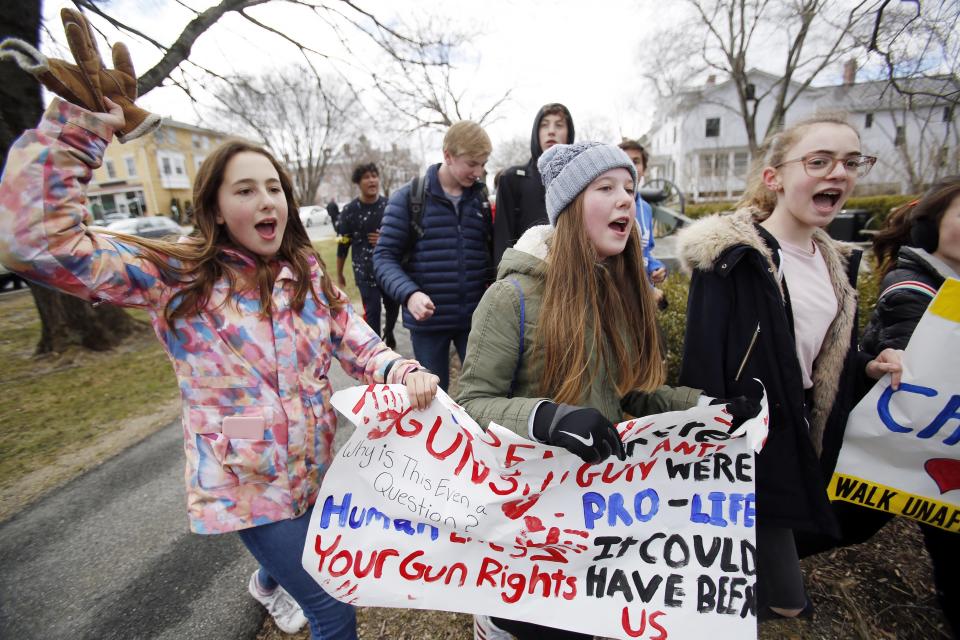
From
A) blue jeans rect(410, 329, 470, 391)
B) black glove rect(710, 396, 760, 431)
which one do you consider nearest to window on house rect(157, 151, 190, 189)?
blue jeans rect(410, 329, 470, 391)

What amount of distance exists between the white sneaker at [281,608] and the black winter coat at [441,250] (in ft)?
5.77

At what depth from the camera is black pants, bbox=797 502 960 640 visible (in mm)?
2076

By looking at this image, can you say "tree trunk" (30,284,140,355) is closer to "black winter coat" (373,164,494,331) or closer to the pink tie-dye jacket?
"black winter coat" (373,164,494,331)

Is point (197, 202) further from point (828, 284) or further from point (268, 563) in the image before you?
point (828, 284)

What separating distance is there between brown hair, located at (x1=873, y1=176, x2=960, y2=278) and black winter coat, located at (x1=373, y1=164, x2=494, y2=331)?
2.33m

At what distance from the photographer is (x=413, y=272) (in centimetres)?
331

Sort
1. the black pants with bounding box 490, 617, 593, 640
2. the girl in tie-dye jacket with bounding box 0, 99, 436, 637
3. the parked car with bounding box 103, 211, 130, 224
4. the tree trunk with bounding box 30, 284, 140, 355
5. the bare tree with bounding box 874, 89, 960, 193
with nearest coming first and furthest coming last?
the girl in tie-dye jacket with bounding box 0, 99, 436, 637, the black pants with bounding box 490, 617, 593, 640, the bare tree with bounding box 874, 89, 960, 193, the tree trunk with bounding box 30, 284, 140, 355, the parked car with bounding box 103, 211, 130, 224

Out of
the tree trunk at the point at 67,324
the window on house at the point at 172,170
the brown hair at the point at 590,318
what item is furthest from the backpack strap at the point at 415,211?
the window on house at the point at 172,170

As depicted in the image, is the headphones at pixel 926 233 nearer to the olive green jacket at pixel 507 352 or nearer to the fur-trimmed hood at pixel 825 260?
the fur-trimmed hood at pixel 825 260

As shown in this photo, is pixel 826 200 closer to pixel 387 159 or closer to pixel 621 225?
pixel 621 225

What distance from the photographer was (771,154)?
2.12m

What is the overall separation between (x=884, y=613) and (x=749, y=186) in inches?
85.6

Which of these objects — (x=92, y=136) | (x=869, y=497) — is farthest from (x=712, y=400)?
(x=92, y=136)

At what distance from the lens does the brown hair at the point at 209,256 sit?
1.54 m
